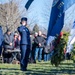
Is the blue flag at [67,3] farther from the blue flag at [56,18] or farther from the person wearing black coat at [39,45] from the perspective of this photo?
the person wearing black coat at [39,45]

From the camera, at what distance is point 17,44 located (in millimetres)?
23141

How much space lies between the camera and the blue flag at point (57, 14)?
1000 cm

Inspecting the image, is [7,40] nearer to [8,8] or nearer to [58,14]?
[58,14]

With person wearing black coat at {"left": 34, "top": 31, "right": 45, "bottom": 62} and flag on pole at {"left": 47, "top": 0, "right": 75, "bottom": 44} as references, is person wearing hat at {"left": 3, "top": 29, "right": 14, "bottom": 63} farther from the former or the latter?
flag on pole at {"left": 47, "top": 0, "right": 75, "bottom": 44}

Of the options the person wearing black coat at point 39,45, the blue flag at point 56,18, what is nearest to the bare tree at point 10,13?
the person wearing black coat at point 39,45

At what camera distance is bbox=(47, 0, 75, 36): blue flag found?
10.0 meters

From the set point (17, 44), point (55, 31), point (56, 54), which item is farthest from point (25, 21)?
point (17, 44)

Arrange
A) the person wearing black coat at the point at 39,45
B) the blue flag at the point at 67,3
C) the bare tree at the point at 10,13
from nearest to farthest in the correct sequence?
the blue flag at the point at 67,3 < the person wearing black coat at the point at 39,45 < the bare tree at the point at 10,13

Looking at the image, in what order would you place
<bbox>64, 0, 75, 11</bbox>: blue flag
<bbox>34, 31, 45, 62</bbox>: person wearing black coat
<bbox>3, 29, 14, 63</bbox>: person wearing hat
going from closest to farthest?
<bbox>64, 0, 75, 11</bbox>: blue flag → <bbox>3, 29, 14, 63</bbox>: person wearing hat → <bbox>34, 31, 45, 62</bbox>: person wearing black coat

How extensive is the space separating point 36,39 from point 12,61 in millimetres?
1926

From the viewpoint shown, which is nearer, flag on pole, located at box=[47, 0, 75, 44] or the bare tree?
flag on pole, located at box=[47, 0, 75, 44]

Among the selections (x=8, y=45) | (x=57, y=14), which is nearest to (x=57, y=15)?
(x=57, y=14)

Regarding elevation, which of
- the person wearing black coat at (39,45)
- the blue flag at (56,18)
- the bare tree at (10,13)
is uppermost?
the bare tree at (10,13)

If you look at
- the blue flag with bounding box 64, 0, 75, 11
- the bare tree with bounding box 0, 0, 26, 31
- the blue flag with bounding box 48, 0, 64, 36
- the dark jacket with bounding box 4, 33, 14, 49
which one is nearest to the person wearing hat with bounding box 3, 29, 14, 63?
the dark jacket with bounding box 4, 33, 14, 49
